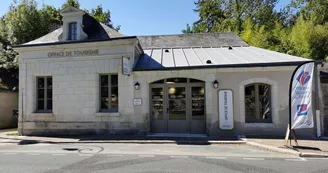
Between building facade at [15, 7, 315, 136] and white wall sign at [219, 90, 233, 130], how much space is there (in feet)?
0.14

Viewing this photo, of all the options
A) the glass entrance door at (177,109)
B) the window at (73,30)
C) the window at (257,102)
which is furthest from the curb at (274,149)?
the window at (73,30)

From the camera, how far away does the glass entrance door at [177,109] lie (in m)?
11.9

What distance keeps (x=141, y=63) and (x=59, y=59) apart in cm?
412

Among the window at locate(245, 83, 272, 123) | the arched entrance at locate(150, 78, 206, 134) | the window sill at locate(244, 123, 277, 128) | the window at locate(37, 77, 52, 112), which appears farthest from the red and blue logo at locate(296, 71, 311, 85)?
the window at locate(37, 77, 52, 112)

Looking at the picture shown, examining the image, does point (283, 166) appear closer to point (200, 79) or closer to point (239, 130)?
point (239, 130)

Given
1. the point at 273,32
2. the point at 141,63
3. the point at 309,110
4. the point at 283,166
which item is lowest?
the point at 283,166

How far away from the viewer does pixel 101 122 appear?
11914mm

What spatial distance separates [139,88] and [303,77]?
22.2 ft

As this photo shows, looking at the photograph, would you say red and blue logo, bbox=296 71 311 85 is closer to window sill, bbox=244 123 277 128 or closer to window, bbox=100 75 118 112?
window sill, bbox=244 123 277 128

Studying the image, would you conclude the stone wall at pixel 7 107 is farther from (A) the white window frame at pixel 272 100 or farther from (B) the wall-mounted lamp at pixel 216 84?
(A) the white window frame at pixel 272 100

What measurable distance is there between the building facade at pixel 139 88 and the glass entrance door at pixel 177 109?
5 centimetres

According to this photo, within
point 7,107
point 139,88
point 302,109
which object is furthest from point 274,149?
point 7,107

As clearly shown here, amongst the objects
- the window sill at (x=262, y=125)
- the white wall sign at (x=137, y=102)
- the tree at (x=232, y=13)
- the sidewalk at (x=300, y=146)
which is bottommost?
the sidewalk at (x=300, y=146)

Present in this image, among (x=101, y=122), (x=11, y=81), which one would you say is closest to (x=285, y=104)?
(x=101, y=122)
